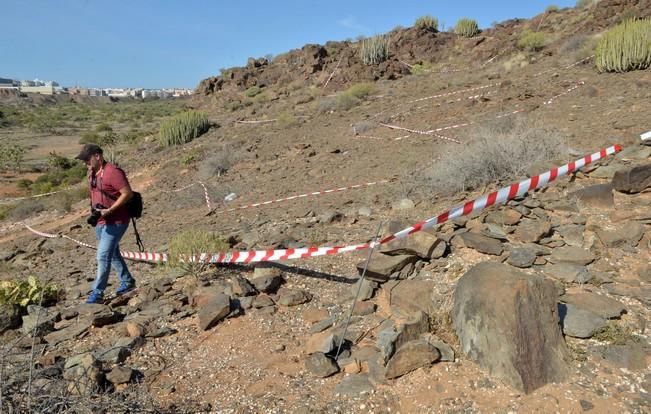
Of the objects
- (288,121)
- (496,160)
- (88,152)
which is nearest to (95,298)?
(88,152)

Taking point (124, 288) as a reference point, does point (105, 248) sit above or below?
above

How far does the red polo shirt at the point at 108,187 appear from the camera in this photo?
446cm

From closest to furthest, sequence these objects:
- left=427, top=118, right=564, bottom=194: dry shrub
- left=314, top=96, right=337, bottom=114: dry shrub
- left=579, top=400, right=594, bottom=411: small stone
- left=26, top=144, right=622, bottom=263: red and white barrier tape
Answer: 1. left=579, top=400, right=594, bottom=411: small stone
2. left=26, top=144, right=622, bottom=263: red and white barrier tape
3. left=427, top=118, right=564, bottom=194: dry shrub
4. left=314, top=96, right=337, bottom=114: dry shrub

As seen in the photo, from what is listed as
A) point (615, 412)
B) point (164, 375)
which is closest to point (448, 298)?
point (615, 412)

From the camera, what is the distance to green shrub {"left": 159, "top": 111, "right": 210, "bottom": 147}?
19.9m

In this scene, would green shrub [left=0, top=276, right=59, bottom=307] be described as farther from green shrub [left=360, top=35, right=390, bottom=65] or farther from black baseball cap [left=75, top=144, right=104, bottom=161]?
green shrub [left=360, top=35, right=390, bottom=65]

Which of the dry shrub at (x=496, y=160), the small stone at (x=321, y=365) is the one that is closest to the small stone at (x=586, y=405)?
the small stone at (x=321, y=365)

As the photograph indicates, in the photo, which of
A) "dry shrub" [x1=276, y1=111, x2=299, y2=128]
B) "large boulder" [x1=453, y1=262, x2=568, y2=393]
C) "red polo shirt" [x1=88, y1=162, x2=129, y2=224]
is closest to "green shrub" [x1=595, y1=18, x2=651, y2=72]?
"dry shrub" [x1=276, y1=111, x2=299, y2=128]

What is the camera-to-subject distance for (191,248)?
196 inches

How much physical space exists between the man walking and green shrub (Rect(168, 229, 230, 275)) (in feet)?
1.98

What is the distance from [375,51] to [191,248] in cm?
2712

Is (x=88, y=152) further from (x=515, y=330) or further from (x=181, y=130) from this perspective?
(x=181, y=130)

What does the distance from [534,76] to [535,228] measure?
1204 cm

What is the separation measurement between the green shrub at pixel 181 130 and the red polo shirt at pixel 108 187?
15.9m
